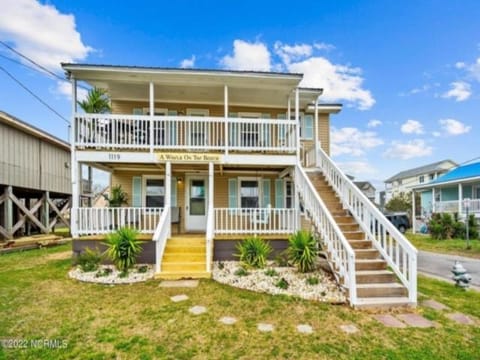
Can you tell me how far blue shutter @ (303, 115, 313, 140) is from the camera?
1220cm

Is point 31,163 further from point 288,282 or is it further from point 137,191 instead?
point 288,282

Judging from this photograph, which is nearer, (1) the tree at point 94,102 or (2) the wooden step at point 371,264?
(2) the wooden step at point 371,264

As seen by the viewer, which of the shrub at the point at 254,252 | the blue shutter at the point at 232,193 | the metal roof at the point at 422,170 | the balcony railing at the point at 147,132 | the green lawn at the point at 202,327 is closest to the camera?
the green lawn at the point at 202,327

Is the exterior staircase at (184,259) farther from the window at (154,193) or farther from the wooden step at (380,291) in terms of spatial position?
the wooden step at (380,291)

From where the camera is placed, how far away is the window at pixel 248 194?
11578mm

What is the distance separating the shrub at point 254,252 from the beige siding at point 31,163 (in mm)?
12712

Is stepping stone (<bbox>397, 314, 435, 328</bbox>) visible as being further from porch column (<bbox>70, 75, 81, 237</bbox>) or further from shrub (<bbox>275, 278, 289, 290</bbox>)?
porch column (<bbox>70, 75, 81, 237</bbox>)

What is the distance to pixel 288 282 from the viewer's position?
6.43 meters

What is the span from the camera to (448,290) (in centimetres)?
649

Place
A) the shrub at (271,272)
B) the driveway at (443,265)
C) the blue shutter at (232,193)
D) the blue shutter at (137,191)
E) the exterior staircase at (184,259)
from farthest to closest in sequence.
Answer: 1. the blue shutter at (232,193)
2. the blue shutter at (137,191)
3. the driveway at (443,265)
4. the exterior staircase at (184,259)
5. the shrub at (271,272)

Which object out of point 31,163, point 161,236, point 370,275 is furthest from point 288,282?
point 31,163

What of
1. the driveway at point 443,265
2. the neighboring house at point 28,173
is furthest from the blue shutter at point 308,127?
the neighboring house at point 28,173

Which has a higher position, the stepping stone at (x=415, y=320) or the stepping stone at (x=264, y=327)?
the stepping stone at (x=264, y=327)

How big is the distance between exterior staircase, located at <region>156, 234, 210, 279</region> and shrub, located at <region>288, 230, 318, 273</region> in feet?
7.53
